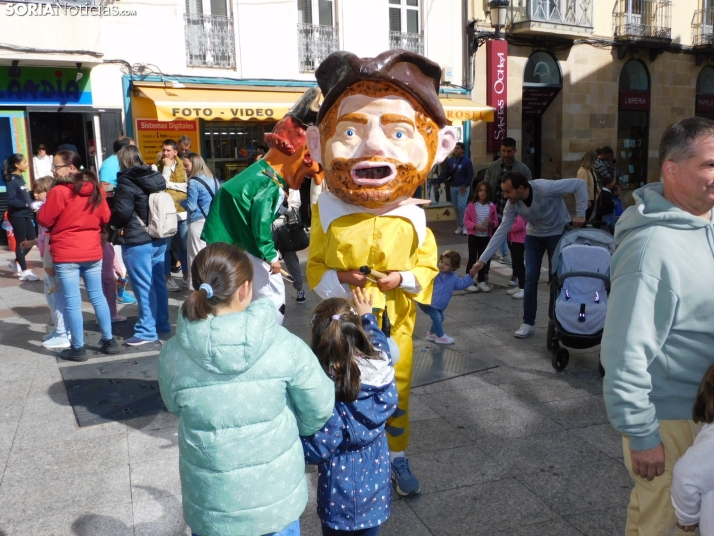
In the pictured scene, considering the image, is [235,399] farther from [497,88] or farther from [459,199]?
[497,88]

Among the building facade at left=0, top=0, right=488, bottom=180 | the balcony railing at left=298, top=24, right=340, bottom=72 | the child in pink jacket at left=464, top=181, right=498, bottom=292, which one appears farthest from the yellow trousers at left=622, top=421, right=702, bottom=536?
the balcony railing at left=298, top=24, right=340, bottom=72

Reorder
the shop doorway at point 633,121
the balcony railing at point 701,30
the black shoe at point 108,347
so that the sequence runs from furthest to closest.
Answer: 1. the balcony railing at point 701,30
2. the shop doorway at point 633,121
3. the black shoe at point 108,347

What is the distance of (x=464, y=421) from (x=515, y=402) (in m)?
0.50

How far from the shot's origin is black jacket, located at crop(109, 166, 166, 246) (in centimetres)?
575

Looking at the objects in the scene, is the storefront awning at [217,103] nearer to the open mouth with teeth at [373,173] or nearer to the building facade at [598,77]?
the building facade at [598,77]

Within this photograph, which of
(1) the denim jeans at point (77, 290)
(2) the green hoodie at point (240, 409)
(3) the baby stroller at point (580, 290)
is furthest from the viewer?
(1) the denim jeans at point (77, 290)

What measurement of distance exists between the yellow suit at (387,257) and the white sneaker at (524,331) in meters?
2.82

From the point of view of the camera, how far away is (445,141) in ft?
12.1

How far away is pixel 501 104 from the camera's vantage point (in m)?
16.0

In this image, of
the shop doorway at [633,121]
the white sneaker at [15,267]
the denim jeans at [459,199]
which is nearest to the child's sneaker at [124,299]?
the white sneaker at [15,267]

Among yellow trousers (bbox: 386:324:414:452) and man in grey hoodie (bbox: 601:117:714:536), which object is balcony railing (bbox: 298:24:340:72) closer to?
yellow trousers (bbox: 386:324:414:452)

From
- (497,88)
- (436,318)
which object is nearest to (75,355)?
(436,318)

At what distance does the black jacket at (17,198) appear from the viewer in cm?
880

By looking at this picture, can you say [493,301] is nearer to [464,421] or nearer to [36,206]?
[464,421]
